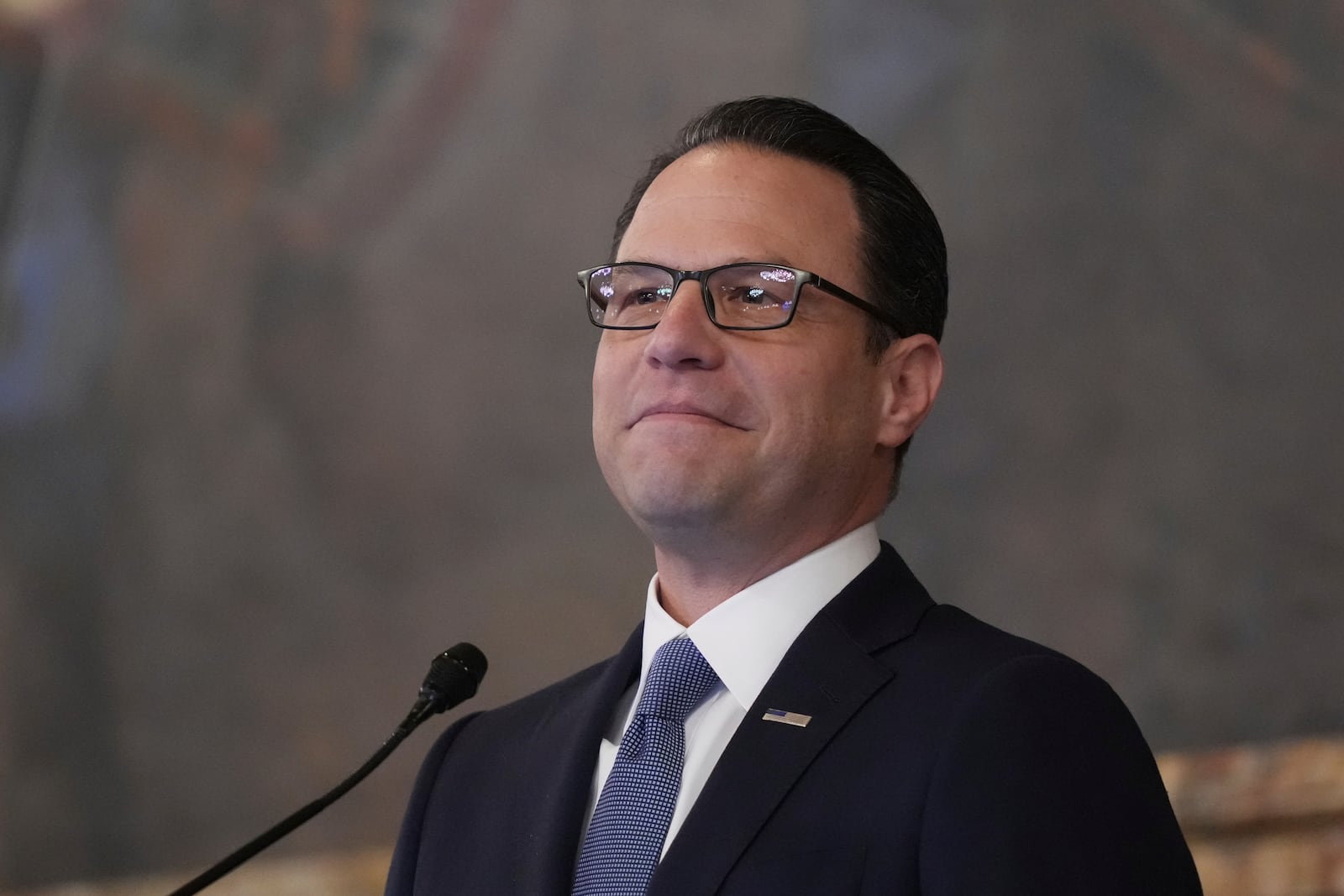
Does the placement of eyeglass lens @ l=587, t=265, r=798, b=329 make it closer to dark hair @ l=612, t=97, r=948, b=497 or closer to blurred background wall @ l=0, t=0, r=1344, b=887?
dark hair @ l=612, t=97, r=948, b=497

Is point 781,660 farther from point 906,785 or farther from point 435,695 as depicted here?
point 435,695

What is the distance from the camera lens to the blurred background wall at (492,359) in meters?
3.98

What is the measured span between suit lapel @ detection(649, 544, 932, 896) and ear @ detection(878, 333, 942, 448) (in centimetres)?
22

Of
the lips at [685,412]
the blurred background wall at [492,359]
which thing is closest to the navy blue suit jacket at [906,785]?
the lips at [685,412]

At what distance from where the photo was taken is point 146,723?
467 centimetres

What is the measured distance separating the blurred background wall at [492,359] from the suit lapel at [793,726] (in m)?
2.12

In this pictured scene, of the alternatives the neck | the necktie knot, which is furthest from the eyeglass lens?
the necktie knot

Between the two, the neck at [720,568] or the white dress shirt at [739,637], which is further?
the neck at [720,568]

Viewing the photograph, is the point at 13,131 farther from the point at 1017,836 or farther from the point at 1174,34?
the point at 1017,836

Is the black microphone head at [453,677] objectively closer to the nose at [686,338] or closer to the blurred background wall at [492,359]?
the nose at [686,338]

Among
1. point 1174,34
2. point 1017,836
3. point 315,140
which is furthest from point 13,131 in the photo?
point 1017,836

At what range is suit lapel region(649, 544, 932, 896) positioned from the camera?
1757 mm

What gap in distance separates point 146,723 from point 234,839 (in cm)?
45

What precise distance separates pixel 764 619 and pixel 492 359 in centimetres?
284
